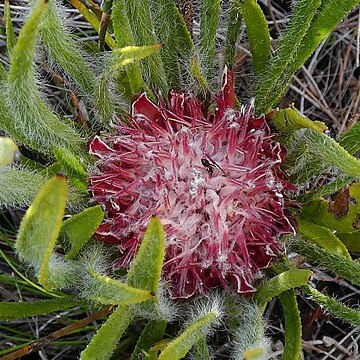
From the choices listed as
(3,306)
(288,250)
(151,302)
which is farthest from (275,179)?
(3,306)

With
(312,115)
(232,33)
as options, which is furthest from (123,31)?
(312,115)

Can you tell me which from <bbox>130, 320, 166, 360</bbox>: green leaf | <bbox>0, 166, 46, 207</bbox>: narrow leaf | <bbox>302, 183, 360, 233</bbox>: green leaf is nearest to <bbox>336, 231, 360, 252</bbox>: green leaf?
<bbox>302, 183, 360, 233</bbox>: green leaf

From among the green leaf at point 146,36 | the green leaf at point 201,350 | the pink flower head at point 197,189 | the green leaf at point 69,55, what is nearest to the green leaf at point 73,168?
the pink flower head at point 197,189

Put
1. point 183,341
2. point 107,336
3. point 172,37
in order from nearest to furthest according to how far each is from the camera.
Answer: point 183,341 < point 107,336 < point 172,37

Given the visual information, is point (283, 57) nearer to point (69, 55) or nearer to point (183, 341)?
point (69, 55)

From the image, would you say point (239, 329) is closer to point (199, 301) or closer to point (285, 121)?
point (199, 301)

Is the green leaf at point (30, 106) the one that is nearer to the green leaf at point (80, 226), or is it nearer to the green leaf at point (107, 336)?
the green leaf at point (80, 226)
